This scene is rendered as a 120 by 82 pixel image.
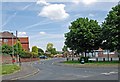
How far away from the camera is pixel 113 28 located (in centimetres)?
5003

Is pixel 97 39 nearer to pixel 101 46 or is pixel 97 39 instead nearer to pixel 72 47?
pixel 101 46

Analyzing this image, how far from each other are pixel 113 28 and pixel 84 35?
1218 centimetres

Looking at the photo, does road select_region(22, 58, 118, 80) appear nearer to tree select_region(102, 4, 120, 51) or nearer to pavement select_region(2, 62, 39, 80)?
pavement select_region(2, 62, 39, 80)

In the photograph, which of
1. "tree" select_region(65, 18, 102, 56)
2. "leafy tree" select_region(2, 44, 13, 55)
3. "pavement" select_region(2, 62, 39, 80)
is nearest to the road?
"pavement" select_region(2, 62, 39, 80)

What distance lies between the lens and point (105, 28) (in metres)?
51.6

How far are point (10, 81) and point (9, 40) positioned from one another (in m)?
91.9

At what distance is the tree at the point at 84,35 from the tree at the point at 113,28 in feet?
26.7

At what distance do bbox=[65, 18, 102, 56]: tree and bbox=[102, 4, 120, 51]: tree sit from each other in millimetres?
8141

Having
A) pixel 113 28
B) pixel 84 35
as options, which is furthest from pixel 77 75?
pixel 84 35

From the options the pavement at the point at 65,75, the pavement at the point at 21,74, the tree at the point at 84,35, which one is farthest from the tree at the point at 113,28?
the pavement at the point at 21,74

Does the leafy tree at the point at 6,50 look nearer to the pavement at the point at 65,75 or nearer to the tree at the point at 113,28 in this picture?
the tree at the point at 113,28

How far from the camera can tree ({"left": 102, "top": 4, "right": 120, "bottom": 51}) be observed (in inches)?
1957

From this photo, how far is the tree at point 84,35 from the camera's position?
6153 centimetres

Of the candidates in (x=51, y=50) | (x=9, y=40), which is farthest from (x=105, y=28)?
(x=51, y=50)
